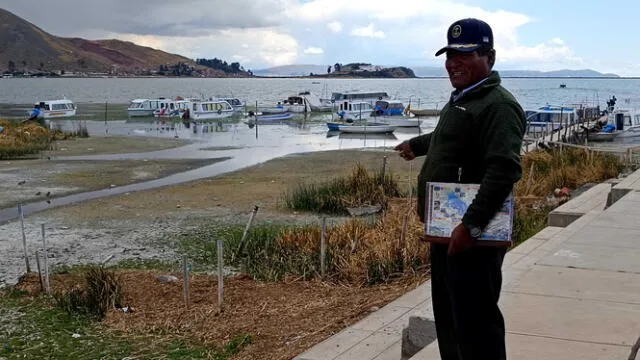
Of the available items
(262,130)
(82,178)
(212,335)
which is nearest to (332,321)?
(212,335)

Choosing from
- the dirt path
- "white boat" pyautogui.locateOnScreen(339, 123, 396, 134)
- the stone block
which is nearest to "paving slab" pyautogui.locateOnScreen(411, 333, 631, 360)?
the stone block

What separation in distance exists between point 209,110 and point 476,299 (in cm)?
5513

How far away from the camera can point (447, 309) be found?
3.91 metres

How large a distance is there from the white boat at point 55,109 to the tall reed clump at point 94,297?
49882 mm

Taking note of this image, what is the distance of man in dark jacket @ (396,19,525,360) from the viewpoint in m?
3.49

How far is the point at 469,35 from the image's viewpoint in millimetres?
3586

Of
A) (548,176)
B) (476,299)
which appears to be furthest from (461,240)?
(548,176)

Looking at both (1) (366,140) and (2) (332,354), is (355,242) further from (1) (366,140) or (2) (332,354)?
(1) (366,140)

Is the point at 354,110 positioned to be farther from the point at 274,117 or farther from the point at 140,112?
the point at 140,112

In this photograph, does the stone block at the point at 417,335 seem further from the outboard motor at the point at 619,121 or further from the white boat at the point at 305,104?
the white boat at the point at 305,104

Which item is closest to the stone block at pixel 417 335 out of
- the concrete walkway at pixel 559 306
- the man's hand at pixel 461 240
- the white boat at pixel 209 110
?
the concrete walkway at pixel 559 306

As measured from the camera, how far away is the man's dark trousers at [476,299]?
3639mm

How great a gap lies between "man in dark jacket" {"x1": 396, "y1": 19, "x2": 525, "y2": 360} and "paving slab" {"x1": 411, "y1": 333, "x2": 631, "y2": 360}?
0.67 meters

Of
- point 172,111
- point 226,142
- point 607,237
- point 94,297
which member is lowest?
point 226,142
